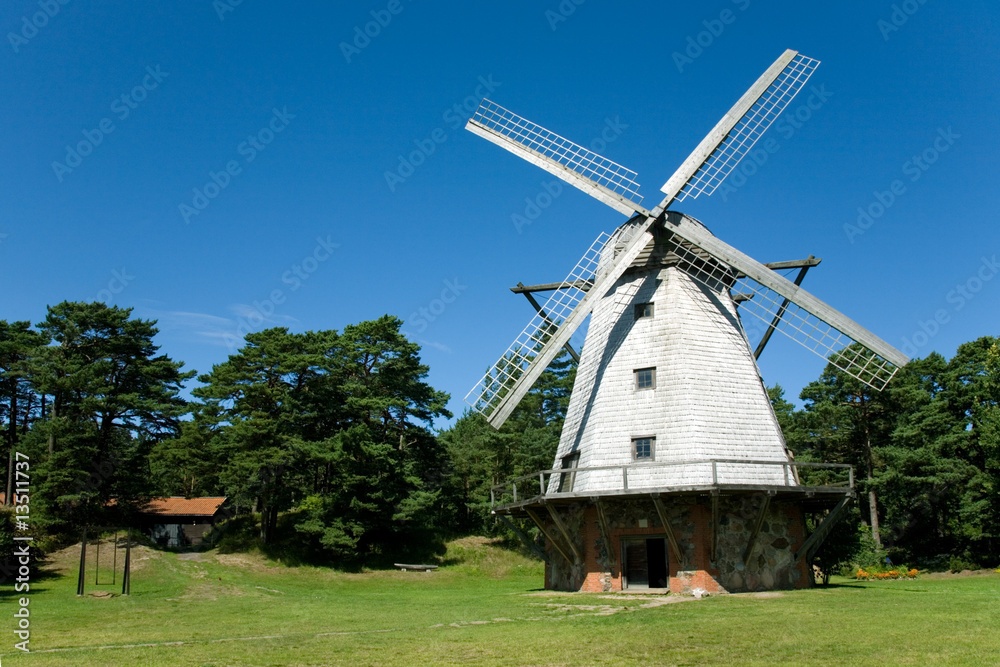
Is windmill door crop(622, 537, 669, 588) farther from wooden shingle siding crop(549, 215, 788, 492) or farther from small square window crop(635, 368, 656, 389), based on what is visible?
small square window crop(635, 368, 656, 389)

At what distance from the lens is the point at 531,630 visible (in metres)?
12.3

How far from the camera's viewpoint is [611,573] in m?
19.4

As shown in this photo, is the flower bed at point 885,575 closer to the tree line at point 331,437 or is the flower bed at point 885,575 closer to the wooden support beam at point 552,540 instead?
the tree line at point 331,437

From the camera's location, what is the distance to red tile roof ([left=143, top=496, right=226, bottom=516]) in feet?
139

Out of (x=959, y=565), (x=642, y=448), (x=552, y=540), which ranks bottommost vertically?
(x=959, y=565)

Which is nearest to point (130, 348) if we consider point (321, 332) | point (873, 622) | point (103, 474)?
point (103, 474)

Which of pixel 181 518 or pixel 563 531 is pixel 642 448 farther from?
pixel 181 518

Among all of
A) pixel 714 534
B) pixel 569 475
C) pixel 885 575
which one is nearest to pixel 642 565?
pixel 714 534

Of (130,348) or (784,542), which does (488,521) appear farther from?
(784,542)

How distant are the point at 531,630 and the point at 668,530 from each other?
6.90m

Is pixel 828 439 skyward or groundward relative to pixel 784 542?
skyward

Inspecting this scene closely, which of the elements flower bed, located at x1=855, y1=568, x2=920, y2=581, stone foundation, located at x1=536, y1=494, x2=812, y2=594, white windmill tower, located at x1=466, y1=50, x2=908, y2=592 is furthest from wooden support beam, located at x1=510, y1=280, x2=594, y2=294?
flower bed, located at x1=855, y1=568, x2=920, y2=581

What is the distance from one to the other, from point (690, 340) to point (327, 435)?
27098mm

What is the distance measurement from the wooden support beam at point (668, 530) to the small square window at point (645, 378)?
3.28 m
